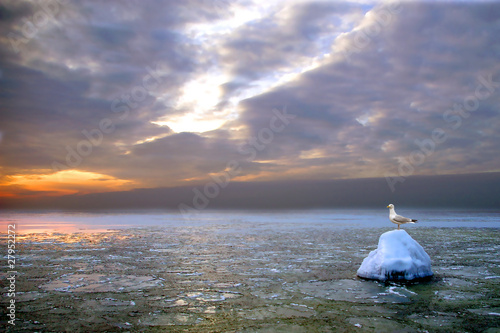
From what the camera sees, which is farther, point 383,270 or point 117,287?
point 383,270

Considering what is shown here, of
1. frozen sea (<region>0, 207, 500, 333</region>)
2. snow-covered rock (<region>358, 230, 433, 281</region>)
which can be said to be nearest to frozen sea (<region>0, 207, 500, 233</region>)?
frozen sea (<region>0, 207, 500, 333</region>)

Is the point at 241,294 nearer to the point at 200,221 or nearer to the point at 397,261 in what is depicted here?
the point at 397,261

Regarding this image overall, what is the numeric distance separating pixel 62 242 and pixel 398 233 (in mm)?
15800

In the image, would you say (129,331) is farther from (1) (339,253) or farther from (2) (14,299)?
(1) (339,253)

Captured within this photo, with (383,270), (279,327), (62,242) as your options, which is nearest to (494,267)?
(383,270)

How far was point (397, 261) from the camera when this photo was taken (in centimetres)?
908

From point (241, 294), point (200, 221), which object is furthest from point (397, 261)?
point (200, 221)

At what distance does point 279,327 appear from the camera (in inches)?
228

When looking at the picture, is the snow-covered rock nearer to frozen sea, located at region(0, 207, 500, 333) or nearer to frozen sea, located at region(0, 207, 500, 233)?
frozen sea, located at region(0, 207, 500, 333)

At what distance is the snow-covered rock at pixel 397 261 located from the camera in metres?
8.98

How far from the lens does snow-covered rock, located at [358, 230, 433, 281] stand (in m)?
8.98

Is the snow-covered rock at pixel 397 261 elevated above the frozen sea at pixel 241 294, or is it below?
above

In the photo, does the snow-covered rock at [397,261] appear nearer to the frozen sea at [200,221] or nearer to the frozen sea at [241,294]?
the frozen sea at [241,294]

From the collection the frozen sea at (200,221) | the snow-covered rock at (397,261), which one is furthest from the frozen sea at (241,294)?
the frozen sea at (200,221)
